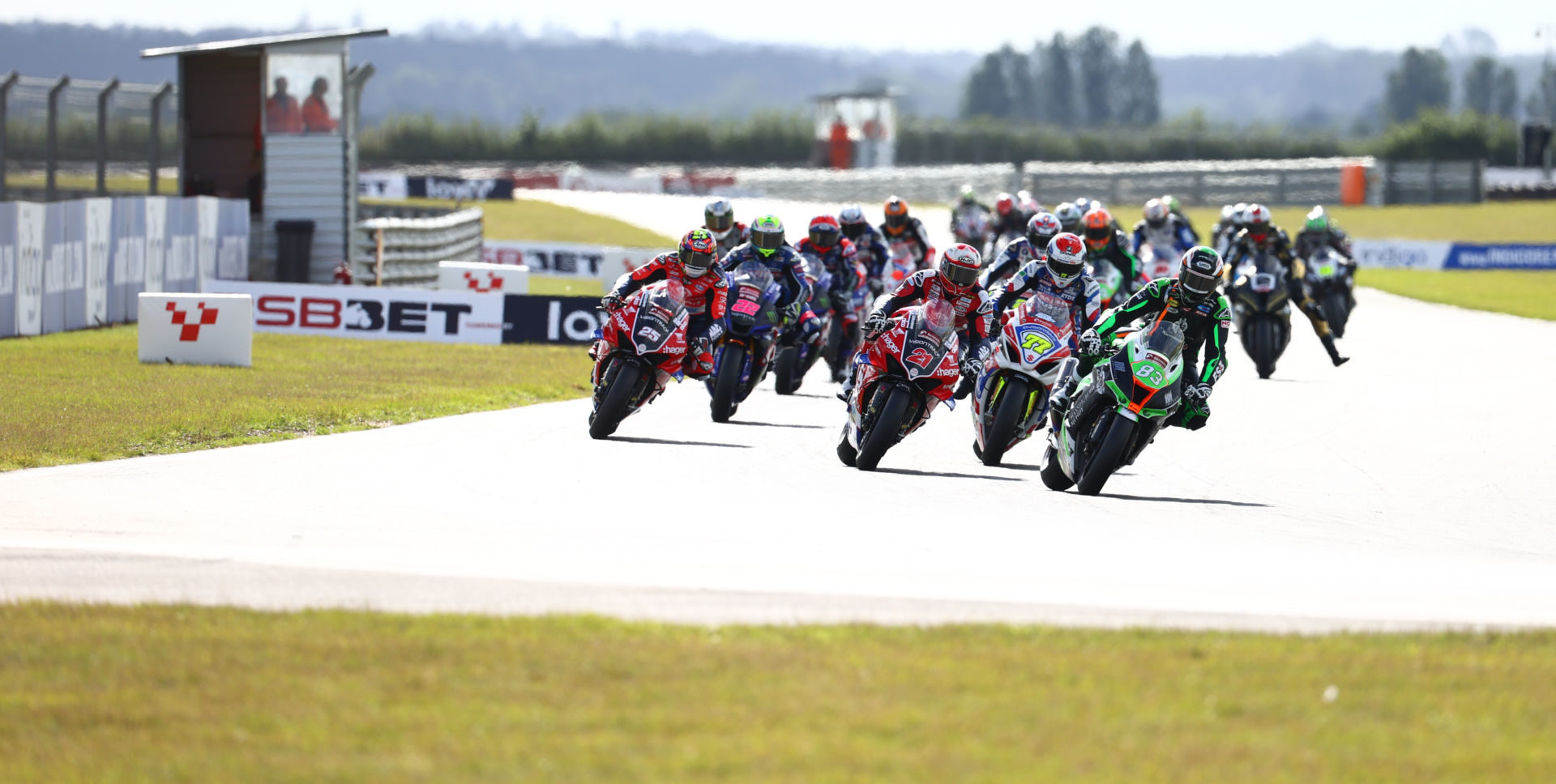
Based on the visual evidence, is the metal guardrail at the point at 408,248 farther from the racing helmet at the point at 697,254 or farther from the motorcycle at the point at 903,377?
the motorcycle at the point at 903,377

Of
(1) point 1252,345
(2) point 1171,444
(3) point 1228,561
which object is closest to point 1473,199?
(1) point 1252,345

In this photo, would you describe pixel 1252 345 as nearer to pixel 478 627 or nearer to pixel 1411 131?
pixel 478 627

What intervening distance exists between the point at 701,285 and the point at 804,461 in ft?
8.15

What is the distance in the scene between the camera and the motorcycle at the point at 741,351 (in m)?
16.0

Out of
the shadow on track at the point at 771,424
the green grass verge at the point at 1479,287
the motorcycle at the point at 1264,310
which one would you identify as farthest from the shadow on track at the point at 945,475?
the green grass verge at the point at 1479,287

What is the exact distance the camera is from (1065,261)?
13742 millimetres

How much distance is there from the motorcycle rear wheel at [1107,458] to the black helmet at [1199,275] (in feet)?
2.95

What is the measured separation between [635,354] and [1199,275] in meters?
4.89

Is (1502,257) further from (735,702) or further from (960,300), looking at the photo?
(735,702)

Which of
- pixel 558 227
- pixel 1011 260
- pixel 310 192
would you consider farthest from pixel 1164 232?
pixel 558 227

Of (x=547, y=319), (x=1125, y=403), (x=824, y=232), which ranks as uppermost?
(x=824, y=232)

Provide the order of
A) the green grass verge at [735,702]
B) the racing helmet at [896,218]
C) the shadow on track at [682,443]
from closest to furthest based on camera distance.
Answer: the green grass verge at [735,702] < the shadow on track at [682,443] < the racing helmet at [896,218]

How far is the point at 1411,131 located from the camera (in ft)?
306

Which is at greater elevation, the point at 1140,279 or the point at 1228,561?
the point at 1140,279
